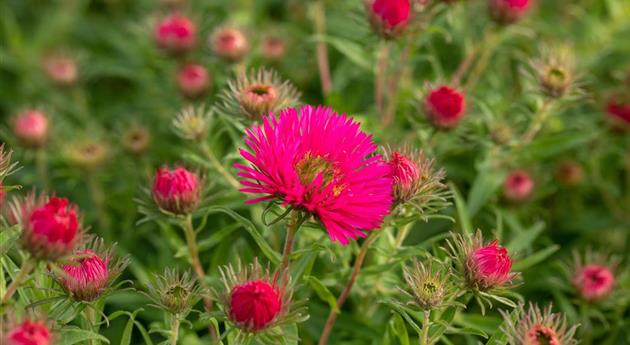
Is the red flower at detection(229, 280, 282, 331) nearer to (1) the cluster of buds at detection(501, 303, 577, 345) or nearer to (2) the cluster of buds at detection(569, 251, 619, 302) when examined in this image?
(1) the cluster of buds at detection(501, 303, 577, 345)

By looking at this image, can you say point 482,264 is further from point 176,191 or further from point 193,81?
point 193,81

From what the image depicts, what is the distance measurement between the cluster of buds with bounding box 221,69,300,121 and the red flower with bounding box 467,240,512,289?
62 centimetres

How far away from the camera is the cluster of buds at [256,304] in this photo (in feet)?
4.72

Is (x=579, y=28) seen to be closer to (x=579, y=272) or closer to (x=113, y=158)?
(x=579, y=272)

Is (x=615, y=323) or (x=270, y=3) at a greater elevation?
(x=270, y=3)

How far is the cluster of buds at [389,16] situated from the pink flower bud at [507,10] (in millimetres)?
453

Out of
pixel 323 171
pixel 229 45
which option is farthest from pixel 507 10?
pixel 323 171

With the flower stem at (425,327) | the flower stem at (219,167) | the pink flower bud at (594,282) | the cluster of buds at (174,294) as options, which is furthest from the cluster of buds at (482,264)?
the flower stem at (219,167)

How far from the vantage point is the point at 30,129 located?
2.65 metres

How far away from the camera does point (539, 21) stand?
131 inches

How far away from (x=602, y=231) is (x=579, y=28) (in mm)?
1007

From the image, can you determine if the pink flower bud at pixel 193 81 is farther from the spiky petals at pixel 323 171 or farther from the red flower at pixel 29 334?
the red flower at pixel 29 334

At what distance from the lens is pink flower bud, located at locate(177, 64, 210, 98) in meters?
2.72

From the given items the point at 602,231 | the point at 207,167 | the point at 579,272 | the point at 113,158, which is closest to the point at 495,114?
the point at 579,272
